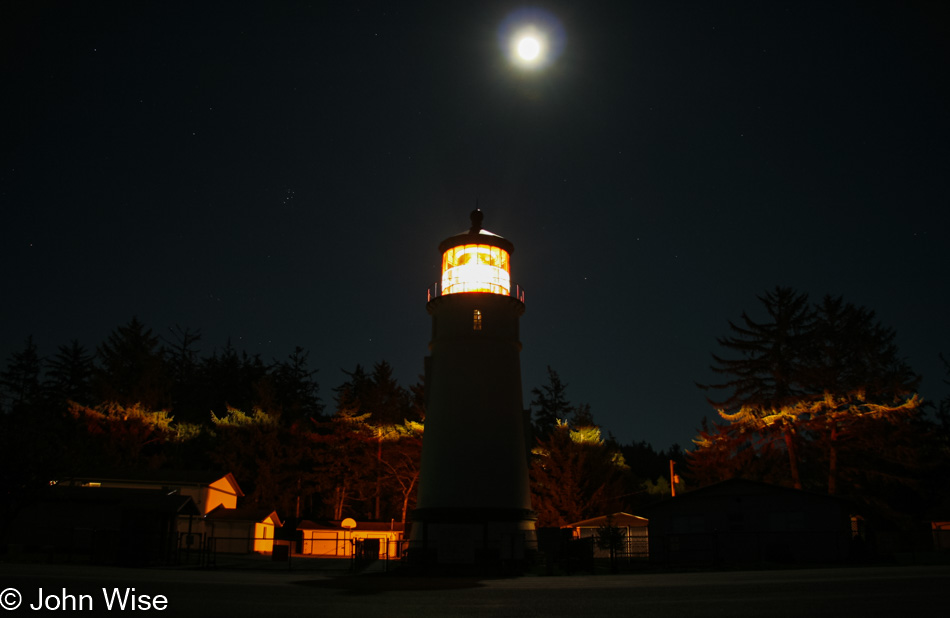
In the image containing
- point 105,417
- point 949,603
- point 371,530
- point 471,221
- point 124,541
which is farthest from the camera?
point 105,417

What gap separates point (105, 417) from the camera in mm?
51281

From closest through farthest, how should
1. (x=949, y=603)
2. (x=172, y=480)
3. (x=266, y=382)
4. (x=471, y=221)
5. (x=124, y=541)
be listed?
(x=949, y=603) < (x=124, y=541) < (x=471, y=221) < (x=172, y=480) < (x=266, y=382)

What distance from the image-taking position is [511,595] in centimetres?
1388

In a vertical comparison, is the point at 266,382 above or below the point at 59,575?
above

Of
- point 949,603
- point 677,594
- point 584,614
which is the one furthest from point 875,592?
point 584,614

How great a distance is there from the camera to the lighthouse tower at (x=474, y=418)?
2464 cm

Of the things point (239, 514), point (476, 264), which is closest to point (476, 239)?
point (476, 264)

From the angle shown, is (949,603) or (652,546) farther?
(652,546)

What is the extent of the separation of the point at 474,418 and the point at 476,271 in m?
5.99

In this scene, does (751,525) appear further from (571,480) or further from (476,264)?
(571,480)

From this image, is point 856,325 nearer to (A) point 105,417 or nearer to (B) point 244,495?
(B) point 244,495

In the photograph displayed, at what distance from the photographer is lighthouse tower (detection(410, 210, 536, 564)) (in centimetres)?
2464

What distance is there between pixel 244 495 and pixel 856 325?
1741 inches

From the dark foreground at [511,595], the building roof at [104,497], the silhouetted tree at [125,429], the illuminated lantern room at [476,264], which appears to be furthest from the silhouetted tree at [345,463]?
the dark foreground at [511,595]
